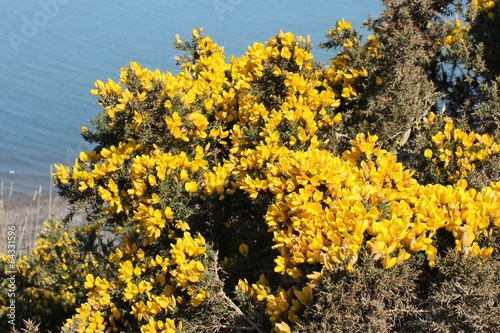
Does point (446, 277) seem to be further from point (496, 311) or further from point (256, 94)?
point (256, 94)

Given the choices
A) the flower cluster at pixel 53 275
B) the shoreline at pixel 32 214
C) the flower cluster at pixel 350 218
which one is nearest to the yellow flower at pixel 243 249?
the flower cluster at pixel 350 218

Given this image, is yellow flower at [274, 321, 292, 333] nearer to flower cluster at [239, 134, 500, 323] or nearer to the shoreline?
flower cluster at [239, 134, 500, 323]

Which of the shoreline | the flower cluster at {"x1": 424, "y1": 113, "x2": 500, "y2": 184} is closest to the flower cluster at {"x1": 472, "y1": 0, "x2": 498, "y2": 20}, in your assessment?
the flower cluster at {"x1": 424, "y1": 113, "x2": 500, "y2": 184}

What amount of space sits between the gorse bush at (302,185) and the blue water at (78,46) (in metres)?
6.06

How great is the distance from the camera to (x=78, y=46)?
50.2 ft

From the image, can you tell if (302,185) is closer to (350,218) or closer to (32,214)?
(350,218)

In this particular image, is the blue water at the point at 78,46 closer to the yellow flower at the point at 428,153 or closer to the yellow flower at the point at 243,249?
the yellow flower at the point at 428,153

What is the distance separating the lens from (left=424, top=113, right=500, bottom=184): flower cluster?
2.89 metres

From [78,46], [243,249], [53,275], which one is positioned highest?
[78,46]

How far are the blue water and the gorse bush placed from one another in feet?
19.9

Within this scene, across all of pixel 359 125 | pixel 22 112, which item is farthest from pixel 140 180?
pixel 22 112

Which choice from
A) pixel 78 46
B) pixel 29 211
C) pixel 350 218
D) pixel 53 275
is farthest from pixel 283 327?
pixel 78 46

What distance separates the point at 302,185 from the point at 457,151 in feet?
3.13

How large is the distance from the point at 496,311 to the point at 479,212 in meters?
0.40
